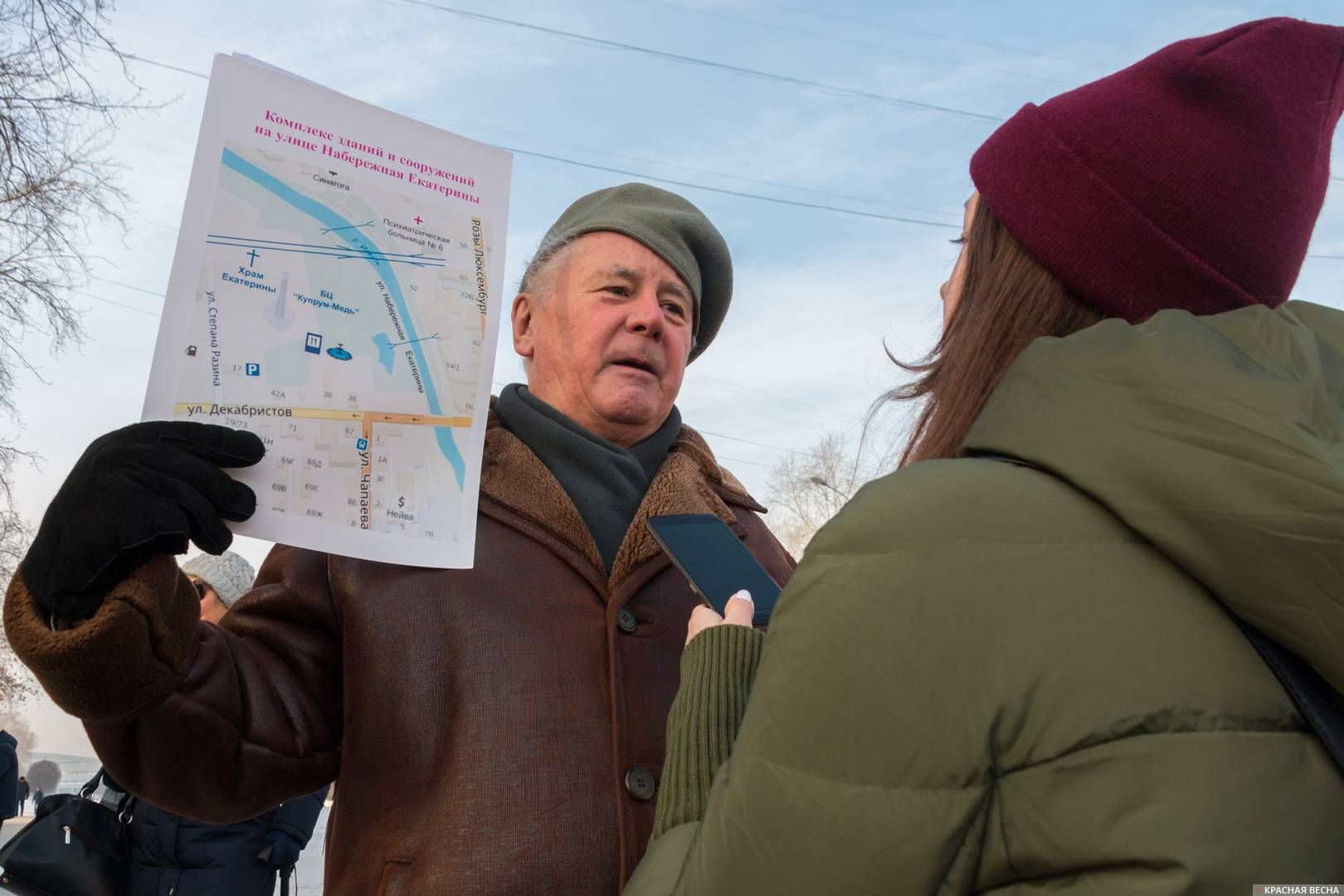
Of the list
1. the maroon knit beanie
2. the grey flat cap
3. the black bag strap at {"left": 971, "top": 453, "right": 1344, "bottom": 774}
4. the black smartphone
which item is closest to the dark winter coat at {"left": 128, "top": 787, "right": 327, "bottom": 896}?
the grey flat cap

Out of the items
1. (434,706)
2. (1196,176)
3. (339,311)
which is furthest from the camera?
(434,706)

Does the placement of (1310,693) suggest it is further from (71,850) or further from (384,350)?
(71,850)

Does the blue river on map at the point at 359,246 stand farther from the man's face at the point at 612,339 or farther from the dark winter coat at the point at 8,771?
the dark winter coat at the point at 8,771

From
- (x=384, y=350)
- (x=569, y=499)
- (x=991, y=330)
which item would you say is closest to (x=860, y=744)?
(x=991, y=330)

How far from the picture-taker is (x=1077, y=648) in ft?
2.74

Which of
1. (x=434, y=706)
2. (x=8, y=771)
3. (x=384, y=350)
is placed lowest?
(x=8, y=771)

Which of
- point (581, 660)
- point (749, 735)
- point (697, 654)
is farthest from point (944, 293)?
point (581, 660)

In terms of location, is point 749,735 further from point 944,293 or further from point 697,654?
point 944,293

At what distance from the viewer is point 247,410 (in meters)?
1.59

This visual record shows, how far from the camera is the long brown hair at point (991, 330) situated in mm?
1214

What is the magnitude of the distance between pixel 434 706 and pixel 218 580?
9.91 ft

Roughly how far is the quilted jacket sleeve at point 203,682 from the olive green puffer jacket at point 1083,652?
93 cm

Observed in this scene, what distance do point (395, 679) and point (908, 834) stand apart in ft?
3.84

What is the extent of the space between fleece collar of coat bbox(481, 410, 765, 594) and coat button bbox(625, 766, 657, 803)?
359 mm
